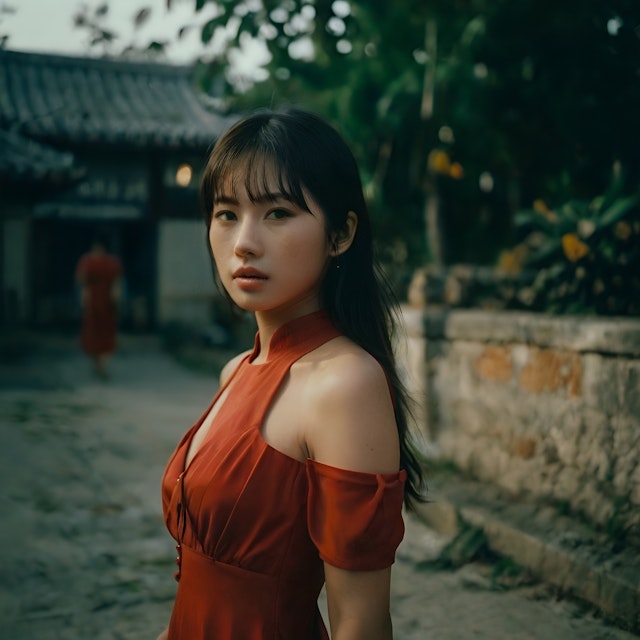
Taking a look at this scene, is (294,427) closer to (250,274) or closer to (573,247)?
(250,274)

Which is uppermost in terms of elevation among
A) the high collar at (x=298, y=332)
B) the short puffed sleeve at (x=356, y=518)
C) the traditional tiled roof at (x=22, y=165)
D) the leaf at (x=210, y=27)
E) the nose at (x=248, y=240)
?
the leaf at (x=210, y=27)

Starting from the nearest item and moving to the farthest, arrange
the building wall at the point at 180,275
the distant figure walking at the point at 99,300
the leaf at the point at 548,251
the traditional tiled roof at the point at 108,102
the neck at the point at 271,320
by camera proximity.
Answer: the neck at the point at 271,320 < the leaf at the point at 548,251 < the distant figure walking at the point at 99,300 < the traditional tiled roof at the point at 108,102 < the building wall at the point at 180,275

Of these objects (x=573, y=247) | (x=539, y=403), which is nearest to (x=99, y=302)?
(x=573, y=247)

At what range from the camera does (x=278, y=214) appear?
121 cm

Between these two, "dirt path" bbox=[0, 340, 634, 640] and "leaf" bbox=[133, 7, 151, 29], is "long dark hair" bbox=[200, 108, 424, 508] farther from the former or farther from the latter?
"dirt path" bbox=[0, 340, 634, 640]

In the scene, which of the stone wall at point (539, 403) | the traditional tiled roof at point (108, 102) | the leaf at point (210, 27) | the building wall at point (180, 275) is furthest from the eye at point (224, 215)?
the building wall at point (180, 275)

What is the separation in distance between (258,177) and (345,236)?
178 millimetres

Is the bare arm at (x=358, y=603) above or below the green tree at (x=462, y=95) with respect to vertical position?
below

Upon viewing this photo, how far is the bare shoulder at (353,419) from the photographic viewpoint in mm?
1077

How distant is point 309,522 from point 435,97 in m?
6.56

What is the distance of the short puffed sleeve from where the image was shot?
1079 mm

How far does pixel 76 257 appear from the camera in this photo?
14.7m

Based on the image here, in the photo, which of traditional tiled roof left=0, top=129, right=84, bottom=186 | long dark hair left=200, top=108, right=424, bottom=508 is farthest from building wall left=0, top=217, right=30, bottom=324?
long dark hair left=200, top=108, right=424, bottom=508

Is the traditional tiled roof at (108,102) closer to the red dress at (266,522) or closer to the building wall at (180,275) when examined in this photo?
the building wall at (180,275)
